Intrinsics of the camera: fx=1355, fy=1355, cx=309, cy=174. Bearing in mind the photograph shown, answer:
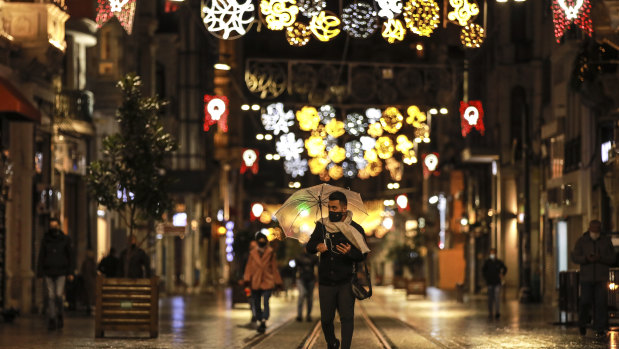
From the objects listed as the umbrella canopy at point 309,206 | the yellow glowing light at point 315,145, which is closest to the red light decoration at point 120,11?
the umbrella canopy at point 309,206

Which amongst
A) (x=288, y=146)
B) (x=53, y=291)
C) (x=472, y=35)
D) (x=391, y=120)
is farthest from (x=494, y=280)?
(x=53, y=291)

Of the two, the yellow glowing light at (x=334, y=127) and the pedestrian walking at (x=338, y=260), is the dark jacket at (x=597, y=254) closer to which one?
the pedestrian walking at (x=338, y=260)

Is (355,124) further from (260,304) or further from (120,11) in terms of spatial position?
(120,11)

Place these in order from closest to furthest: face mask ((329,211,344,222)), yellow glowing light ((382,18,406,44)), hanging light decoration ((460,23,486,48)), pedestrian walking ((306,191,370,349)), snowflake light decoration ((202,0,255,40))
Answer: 1. pedestrian walking ((306,191,370,349))
2. face mask ((329,211,344,222))
3. snowflake light decoration ((202,0,255,40))
4. yellow glowing light ((382,18,406,44))
5. hanging light decoration ((460,23,486,48))

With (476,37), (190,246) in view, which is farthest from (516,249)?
(476,37)

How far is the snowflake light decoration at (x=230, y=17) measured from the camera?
72.6ft

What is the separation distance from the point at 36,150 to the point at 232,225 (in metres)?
49.4

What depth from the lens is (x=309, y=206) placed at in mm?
16000

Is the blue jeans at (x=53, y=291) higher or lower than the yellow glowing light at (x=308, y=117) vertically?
lower

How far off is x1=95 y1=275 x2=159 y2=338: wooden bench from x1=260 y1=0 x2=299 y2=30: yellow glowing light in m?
4.72

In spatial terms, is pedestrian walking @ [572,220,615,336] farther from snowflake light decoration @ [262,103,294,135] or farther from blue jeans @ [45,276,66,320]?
snowflake light decoration @ [262,103,294,135]

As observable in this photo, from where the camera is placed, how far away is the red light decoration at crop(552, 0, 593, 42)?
70.3 ft

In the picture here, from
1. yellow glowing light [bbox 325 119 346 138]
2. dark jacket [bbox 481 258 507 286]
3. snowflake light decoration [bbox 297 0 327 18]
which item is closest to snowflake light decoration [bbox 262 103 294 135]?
yellow glowing light [bbox 325 119 346 138]

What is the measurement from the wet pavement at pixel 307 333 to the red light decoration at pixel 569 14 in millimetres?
5020
